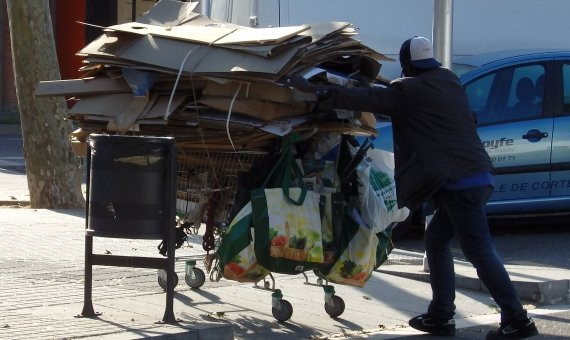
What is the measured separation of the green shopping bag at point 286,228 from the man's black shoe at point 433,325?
94 cm

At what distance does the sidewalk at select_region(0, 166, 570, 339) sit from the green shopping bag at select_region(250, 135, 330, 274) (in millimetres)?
512

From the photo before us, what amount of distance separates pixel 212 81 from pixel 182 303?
1.73 metres

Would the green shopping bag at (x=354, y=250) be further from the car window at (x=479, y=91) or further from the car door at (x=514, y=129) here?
the car window at (x=479, y=91)

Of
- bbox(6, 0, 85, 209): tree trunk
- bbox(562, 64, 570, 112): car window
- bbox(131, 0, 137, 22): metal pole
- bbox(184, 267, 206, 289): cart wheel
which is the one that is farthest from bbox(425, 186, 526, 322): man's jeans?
bbox(131, 0, 137, 22): metal pole

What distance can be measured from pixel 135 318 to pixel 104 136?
44.7 inches

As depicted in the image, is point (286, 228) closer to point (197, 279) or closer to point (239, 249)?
point (239, 249)

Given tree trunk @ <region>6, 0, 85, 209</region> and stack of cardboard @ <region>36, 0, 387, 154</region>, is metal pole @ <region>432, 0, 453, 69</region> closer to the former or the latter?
stack of cardboard @ <region>36, 0, 387, 154</region>

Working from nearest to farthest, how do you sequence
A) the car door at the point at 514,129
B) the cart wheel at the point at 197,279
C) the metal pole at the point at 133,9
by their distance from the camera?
the cart wheel at the point at 197,279 → the car door at the point at 514,129 → the metal pole at the point at 133,9

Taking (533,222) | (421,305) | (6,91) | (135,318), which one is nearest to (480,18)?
(533,222)

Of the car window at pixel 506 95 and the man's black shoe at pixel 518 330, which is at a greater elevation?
the car window at pixel 506 95

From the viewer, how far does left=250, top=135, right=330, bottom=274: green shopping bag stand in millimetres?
6484

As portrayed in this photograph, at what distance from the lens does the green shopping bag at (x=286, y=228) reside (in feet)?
21.3

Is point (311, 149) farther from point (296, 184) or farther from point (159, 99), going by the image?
point (159, 99)

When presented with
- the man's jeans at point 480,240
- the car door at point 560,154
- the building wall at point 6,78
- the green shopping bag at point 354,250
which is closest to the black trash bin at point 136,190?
the green shopping bag at point 354,250
